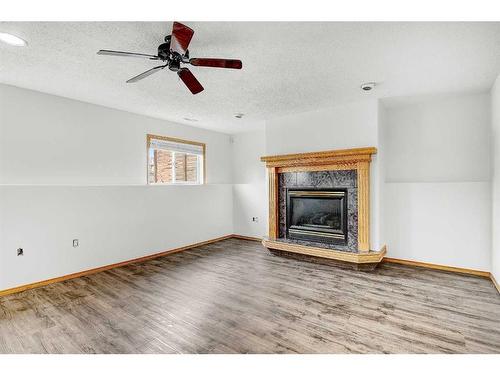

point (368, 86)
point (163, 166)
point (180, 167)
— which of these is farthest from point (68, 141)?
point (368, 86)

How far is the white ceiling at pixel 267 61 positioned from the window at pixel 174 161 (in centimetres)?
103

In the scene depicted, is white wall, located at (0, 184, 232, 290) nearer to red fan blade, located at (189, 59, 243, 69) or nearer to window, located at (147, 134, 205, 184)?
window, located at (147, 134, 205, 184)

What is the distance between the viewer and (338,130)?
4031 millimetres

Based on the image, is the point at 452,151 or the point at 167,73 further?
the point at 452,151

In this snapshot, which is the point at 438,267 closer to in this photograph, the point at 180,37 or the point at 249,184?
the point at 249,184

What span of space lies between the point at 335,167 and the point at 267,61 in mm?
2107

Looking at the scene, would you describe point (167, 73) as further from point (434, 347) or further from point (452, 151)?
point (452, 151)

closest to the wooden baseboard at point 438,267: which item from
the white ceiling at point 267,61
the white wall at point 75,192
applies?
the white ceiling at point 267,61

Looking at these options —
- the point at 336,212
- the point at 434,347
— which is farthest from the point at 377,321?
the point at 336,212

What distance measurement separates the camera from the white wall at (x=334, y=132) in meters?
3.72

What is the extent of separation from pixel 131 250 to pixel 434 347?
4.10m

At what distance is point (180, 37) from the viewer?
1816mm

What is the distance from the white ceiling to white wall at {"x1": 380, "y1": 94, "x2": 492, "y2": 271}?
1.67 ft

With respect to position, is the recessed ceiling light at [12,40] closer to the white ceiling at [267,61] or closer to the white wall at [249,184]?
the white ceiling at [267,61]
